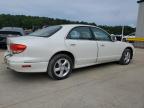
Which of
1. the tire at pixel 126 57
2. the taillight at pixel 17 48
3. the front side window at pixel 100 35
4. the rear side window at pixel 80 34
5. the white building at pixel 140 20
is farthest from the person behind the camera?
the white building at pixel 140 20

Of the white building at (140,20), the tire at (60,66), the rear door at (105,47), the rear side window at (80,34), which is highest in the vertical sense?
the white building at (140,20)

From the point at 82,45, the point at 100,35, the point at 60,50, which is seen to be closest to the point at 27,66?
the point at 60,50

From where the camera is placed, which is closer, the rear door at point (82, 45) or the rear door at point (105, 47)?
the rear door at point (82, 45)

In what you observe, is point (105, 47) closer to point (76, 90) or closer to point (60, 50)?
point (60, 50)

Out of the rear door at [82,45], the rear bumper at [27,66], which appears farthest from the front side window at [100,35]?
the rear bumper at [27,66]

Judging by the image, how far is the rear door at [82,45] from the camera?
4.88m

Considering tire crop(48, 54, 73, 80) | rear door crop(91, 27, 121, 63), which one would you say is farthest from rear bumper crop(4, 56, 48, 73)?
rear door crop(91, 27, 121, 63)

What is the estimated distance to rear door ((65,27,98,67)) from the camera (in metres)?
4.88

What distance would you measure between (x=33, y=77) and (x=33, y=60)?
86cm

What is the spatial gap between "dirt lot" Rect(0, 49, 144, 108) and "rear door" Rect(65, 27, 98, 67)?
419 mm

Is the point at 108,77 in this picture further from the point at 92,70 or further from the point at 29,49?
the point at 29,49

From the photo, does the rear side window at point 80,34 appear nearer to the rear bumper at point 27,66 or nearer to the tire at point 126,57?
the rear bumper at point 27,66

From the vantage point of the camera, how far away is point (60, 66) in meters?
4.75

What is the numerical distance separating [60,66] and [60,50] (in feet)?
1.41
